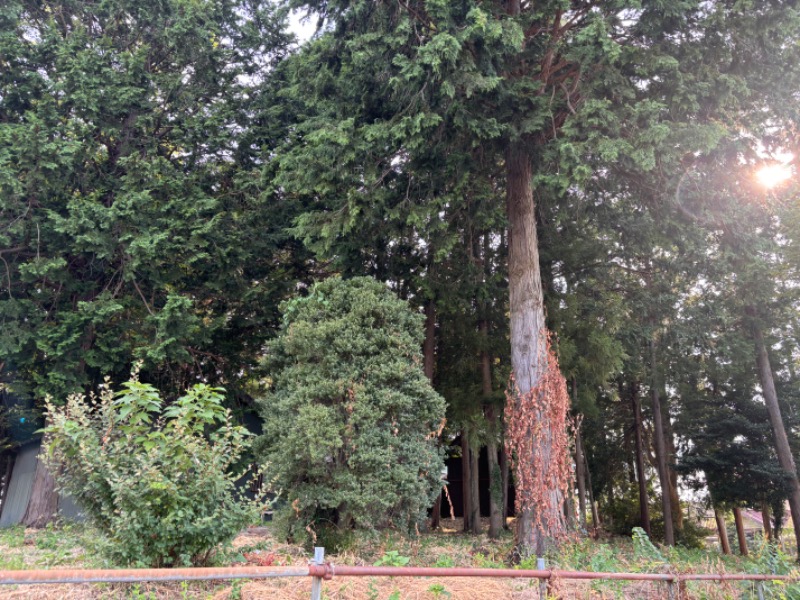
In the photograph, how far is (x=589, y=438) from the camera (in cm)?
2014

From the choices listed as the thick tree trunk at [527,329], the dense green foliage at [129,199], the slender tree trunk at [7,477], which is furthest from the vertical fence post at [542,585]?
the slender tree trunk at [7,477]

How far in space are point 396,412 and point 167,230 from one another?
635 cm

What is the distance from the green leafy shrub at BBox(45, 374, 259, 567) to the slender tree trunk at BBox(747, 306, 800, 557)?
14449 millimetres

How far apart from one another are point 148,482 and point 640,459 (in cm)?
1847

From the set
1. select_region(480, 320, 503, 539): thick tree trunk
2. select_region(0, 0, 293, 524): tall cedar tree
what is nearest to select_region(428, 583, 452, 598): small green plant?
select_region(0, 0, 293, 524): tall cedar tree

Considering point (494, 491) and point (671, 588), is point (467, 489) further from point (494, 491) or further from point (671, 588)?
point (671, 588)

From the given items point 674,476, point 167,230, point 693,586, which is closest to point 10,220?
point 167,230

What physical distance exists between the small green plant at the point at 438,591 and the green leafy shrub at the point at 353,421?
2.04 metres

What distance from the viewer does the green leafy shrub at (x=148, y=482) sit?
347 centimetres

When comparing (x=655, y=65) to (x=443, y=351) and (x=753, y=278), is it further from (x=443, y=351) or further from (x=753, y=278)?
(x=443, y=351)

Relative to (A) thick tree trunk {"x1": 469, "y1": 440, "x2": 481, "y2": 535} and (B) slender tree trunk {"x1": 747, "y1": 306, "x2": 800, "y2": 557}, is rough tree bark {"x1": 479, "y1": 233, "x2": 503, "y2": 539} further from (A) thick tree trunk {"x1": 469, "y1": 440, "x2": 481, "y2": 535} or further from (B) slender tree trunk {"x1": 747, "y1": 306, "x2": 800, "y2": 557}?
(B) slender tree trunk {"x1": 747, "y1": 306, "x2": 800, "y2": 557}

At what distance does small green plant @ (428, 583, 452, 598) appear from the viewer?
406 cm

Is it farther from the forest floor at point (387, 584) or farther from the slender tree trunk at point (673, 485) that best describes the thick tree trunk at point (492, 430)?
the slender tree trunk at point (673, 485)

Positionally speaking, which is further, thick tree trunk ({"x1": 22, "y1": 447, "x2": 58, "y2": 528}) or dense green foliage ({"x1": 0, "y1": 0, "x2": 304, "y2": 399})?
thick tree trunk ({"x1": 22, "y1": 447, "x2": 58, "y2": 528})
